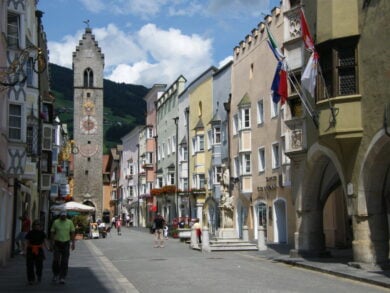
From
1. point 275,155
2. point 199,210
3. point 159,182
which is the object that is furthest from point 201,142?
point 159,182

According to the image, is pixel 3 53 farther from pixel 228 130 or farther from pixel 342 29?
pixel 228 130

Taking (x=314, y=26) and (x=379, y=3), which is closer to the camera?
(x=379, y=3)

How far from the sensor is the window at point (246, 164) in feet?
142

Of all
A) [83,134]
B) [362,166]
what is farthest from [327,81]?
[83,134]

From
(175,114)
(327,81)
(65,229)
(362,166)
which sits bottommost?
(65,229)

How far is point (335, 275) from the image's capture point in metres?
18.2

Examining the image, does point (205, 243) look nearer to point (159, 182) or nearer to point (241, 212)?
point (241, 212)

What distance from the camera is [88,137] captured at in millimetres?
89000

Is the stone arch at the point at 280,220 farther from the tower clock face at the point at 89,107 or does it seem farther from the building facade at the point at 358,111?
the tower clock face at the point at 89,107

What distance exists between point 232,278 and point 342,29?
26.6 ft

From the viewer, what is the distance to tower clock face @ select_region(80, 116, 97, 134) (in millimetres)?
89387

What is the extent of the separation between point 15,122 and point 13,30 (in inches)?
130

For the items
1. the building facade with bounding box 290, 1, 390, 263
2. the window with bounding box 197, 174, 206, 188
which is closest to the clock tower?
the window with bounding box 197, 174, 206, 188

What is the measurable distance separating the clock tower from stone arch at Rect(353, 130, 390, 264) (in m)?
71.7
